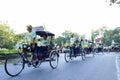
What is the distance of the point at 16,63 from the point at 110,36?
266ft

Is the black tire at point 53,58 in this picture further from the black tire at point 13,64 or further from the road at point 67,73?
the black tire at point 13,64

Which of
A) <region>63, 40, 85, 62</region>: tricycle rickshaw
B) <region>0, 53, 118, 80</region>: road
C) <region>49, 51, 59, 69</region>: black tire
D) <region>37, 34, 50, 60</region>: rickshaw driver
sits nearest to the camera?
<region>0, 53, 118, 80</region>: road

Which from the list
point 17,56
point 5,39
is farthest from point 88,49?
point 5,39

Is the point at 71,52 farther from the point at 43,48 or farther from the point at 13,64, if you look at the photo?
the point at 13,64

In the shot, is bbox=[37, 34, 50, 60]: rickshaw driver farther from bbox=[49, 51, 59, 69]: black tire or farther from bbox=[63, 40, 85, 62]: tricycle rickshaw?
bbox=[63, 40, 85, 62]: tricycle rickshaw

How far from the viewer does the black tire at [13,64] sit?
9836 mm

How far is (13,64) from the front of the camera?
1006 centimetres

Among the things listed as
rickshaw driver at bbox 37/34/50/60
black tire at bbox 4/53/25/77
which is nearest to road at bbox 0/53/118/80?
black tire at bbox 4/53/25/77

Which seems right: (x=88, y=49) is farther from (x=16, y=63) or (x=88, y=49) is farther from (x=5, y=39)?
(x=5, y=39)

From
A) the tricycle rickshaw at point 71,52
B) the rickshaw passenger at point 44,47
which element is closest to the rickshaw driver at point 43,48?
the rickshaw passenger at point 44,47

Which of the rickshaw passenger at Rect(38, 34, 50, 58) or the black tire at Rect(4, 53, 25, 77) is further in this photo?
the rickshaw passenger at Rect(38, 34, 50, 58)

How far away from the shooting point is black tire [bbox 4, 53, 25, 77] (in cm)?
984

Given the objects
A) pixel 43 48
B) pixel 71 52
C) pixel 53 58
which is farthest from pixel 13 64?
pixel 71 52

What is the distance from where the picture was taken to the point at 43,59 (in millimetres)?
12555
